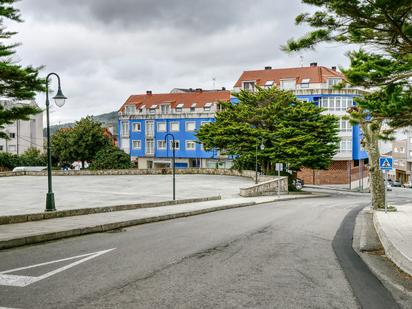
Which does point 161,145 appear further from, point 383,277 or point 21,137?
point 383,277

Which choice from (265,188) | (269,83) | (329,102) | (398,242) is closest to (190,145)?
(269,83)

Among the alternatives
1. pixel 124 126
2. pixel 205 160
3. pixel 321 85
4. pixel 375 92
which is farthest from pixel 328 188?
pixel 375 92

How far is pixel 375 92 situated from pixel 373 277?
21.5 feet

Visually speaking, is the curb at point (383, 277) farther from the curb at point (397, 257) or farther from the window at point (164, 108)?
the window at point (164, 108)

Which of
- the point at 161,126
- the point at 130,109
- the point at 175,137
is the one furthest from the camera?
the point at 130,109

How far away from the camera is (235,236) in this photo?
12.1 metres

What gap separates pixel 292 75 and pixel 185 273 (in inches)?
2361

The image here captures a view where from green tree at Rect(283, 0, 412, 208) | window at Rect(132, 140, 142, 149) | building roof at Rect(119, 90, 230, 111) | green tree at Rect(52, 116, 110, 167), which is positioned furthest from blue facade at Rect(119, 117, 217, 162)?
green tree at Rect(283, 0, 412, 208)

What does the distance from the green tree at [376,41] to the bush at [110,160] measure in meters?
49.7

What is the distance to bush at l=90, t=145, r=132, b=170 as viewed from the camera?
195 ft

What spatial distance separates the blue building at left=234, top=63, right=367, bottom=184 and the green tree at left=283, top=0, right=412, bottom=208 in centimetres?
4830

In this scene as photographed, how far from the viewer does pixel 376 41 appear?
10.1 m

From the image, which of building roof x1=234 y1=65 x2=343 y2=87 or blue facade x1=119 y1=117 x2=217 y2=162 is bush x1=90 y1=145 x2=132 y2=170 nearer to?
blue facade x1=119 y1=117 x2=217 y2=162

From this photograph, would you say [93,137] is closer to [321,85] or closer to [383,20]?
[321,85]
